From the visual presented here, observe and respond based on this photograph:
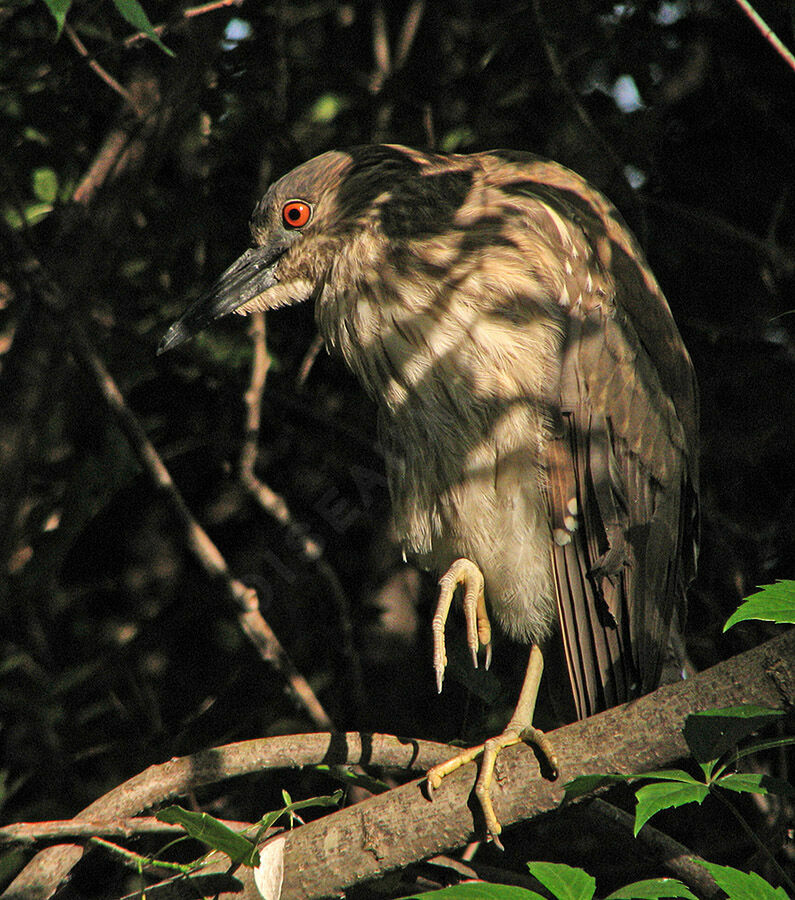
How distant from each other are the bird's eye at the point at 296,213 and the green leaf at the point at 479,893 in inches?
68.5

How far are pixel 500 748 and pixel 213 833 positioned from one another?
26.5 inches

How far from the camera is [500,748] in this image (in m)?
1.81

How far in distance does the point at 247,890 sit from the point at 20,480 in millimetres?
1325

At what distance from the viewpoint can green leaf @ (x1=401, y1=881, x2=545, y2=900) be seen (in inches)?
39.3

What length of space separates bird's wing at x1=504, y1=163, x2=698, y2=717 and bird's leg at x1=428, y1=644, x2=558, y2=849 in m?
0.12

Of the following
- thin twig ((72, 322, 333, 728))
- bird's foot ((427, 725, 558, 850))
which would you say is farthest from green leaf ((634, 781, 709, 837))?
thin twig ((72, 322, 333, 728))

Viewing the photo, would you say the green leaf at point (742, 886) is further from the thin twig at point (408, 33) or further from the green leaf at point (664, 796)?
the thin twig at point (408, 33)

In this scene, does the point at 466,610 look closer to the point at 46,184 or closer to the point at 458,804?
the point at 458,804

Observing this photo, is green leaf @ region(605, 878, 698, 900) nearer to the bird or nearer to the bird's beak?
the bird

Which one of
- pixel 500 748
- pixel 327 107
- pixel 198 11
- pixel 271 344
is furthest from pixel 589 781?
pixel 327 107

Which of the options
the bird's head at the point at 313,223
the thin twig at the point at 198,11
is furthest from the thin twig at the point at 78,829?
the thin twig at the point at 198,11

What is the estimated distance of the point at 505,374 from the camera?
6.75 feet

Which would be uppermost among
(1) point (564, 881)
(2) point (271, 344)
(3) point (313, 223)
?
(3) point (313, 223)

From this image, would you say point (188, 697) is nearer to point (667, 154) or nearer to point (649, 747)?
point (649, 747)
